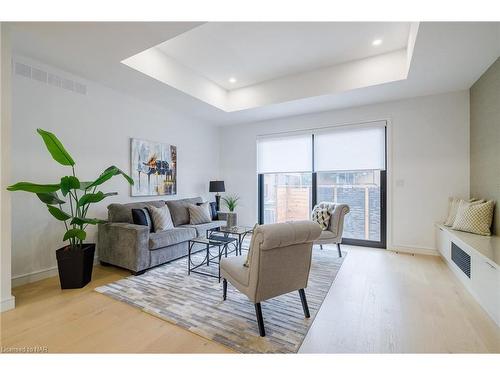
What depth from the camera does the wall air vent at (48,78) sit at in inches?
106

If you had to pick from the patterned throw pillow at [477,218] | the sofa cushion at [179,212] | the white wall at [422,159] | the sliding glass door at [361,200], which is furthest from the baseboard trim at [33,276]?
the patterned throw pillow at [477,218]

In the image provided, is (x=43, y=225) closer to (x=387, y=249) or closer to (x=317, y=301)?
(x=317, y=301)

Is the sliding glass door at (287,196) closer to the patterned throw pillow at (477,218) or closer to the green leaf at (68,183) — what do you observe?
the patterned throw pillow at (477,218)

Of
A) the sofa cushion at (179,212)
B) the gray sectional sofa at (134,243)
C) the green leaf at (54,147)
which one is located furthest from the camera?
the sofa cushion at (179,212)

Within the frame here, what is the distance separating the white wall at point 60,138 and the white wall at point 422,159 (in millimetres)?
3806

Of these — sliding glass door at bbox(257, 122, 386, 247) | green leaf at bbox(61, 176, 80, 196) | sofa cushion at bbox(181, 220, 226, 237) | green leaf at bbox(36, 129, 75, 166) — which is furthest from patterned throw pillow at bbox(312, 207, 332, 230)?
green leaf at bbox(36, 129, 75, 166)

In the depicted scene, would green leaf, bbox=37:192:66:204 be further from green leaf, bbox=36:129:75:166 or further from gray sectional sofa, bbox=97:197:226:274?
gray sectional sofa, bbox=97:197:226:274

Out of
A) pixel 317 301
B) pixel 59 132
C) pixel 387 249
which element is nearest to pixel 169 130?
pixel 59 132

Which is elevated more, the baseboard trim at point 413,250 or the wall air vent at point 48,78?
the wall air vent at point 48,78

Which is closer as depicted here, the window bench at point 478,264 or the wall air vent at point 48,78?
the window bench at point 478,264

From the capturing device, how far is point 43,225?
114 inches

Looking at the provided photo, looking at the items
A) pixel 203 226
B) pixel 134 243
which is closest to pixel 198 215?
pixel 203 226

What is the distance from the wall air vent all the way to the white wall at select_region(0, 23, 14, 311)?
28.0 inches

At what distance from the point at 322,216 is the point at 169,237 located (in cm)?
239
